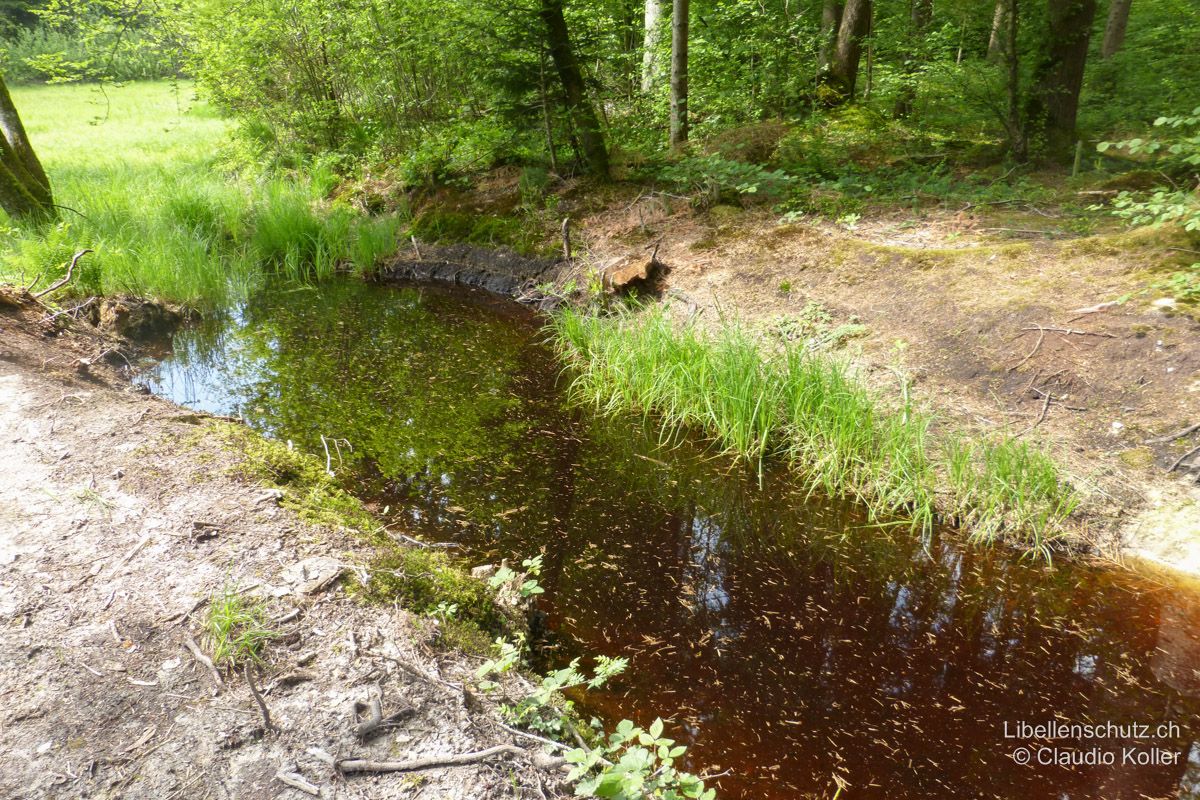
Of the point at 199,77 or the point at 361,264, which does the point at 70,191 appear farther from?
the point at 199,77

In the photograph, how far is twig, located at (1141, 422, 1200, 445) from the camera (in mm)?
3770

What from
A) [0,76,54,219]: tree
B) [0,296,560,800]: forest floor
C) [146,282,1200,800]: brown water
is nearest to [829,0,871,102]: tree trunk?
[146,282,1200,800]: brown water

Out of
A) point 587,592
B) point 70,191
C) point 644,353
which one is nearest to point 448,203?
point 70,191

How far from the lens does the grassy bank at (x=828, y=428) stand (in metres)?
3.71

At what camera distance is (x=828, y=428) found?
430cm

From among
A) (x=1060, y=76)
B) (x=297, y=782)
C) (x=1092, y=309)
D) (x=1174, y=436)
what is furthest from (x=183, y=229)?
(x=1060, y=76)

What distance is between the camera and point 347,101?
39.0ft

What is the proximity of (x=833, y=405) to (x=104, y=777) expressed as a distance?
385cm

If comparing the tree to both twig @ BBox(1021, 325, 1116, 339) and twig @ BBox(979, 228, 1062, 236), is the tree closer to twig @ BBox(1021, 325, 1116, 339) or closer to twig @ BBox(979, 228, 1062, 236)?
twig @ BBox(1021, 325, 1116, 339)

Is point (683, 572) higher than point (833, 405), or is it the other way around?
point (833, 405)

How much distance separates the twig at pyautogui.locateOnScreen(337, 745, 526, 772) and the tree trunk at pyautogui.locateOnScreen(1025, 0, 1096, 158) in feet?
25.1

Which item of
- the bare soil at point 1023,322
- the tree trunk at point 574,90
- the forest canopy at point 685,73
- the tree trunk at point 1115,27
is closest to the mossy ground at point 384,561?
the bare soil at point 1023,322

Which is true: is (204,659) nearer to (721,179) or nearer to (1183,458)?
(1183,458)

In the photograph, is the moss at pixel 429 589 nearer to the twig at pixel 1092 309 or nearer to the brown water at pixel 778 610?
the brown water at pixel 778 610
